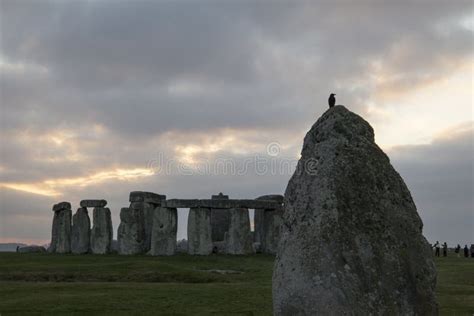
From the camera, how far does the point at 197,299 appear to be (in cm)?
1686

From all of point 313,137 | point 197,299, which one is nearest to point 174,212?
point 197,299

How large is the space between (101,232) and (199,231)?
6.84m

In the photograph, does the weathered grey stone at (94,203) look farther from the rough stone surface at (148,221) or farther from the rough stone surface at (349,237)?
the rough stone surface at (349,237)

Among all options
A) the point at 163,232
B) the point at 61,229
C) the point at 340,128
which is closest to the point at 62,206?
the point at 61,229

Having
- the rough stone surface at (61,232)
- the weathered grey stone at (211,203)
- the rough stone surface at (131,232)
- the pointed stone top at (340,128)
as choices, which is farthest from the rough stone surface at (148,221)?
the pointed stone top at (340,128)

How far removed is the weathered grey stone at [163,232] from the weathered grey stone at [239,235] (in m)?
3.24

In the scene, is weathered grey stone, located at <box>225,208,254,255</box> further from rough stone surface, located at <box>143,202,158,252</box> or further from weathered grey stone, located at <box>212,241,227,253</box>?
rough stone surface, located at <box>143,202,158,252</box>

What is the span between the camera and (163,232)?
3616cm

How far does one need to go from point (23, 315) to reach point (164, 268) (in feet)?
34.7

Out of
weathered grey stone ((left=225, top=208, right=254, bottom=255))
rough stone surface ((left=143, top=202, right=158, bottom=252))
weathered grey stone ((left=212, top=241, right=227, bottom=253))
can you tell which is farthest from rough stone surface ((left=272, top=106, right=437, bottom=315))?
rough stone surface ((left=143, top=202, right=158, bottom=252))

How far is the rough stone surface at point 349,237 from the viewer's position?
707 cm

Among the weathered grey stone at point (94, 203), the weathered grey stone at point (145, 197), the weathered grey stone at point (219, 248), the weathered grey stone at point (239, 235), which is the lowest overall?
the weathered grey stone at point (219, 248)

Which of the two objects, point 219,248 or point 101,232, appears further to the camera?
point 101,232

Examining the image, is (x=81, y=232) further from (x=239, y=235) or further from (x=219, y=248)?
(x=239, y=235)
